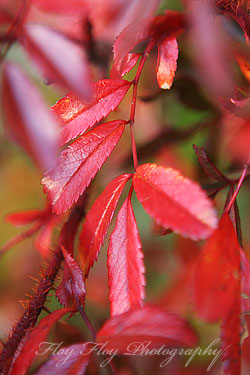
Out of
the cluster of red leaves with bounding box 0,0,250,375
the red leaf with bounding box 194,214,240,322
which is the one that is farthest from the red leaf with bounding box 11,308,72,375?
the red leaf with bounding box 194,214,240,322

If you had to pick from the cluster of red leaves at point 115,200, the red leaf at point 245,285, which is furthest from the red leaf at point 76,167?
the red leaf at point 245,285

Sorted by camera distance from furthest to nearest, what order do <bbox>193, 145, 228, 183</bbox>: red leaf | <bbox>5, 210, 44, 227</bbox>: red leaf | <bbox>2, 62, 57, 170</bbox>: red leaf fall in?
1. <bbox>5, 210, 44, 227</bbox>: red leaf
2. <bbox>193, 145, 228, 183</bbox>: red leaf
3. <bbox>2, 62, 57, 170</bbox>: red leaf

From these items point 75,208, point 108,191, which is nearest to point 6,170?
point 75,208

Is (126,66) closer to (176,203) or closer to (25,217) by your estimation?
(176,203)

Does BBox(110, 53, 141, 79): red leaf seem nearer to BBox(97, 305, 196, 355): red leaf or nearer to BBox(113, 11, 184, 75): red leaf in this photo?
BBox(113, 11, 184, 75): red leaf

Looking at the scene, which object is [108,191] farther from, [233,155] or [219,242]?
[233,155]

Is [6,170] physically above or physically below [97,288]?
above

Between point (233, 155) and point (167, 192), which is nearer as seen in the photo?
point (167, 192)

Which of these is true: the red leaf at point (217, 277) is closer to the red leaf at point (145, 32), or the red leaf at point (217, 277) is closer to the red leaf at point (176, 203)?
the red leaf at point (176, 203)
